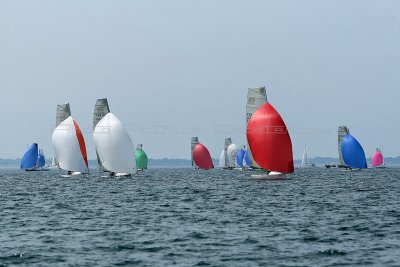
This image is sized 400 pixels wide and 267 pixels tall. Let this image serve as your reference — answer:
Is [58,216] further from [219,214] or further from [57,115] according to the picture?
[57,115]

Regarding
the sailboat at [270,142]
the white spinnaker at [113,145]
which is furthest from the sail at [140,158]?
the sailboat at [270,142]

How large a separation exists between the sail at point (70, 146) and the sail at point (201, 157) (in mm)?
69715

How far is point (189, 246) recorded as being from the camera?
25.8 meters

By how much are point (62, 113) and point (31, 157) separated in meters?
59.8

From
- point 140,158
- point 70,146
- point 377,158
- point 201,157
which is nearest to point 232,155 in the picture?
point 201,157

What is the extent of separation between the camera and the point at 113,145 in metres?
74.6

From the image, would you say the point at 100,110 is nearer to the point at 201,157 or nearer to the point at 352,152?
the point at 352,152

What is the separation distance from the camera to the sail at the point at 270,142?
6406 cm

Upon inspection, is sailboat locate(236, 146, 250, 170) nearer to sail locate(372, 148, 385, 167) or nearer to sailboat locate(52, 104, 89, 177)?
sail locate(372, 148, 385, 167)

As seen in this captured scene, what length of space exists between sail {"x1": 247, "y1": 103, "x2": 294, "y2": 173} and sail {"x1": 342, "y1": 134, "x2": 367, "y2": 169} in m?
41.6

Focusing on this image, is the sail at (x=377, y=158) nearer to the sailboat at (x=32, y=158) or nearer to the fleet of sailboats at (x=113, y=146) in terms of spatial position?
the sailboat at (x=32, y=158)

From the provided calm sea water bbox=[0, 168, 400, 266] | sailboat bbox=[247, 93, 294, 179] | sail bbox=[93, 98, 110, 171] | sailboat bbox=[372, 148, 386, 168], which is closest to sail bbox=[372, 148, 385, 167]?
sailboat bbox=[372, 148, 386, 168]

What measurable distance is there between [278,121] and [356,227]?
34.0m

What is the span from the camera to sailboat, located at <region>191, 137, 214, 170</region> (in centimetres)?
14900
